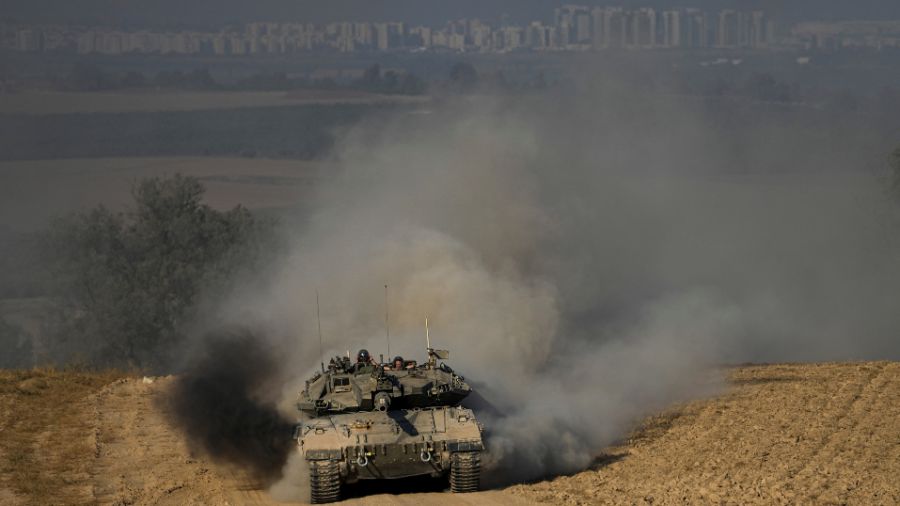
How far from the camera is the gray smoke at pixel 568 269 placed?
2452 cm

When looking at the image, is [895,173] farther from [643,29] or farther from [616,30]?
[643,29]

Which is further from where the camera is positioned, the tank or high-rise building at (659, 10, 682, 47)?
high-rise building at (659, 10, 682, 47)

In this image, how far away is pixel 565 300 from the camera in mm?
29828

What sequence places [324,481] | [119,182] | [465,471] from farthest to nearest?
[119,182], [465,471], [324,481]

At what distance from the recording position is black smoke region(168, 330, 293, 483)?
19562mm

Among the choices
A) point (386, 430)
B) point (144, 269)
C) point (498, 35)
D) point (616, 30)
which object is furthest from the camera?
point (498, 35)

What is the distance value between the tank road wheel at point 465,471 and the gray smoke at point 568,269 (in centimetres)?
66

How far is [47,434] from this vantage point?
22.8 meters

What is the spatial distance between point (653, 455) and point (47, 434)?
9.48m

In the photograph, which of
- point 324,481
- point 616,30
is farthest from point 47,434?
point 616,30

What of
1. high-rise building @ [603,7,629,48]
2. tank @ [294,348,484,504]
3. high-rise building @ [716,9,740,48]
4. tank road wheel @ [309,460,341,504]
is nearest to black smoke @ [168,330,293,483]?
tank @ [294,348,484,504]

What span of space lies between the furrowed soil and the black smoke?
1.21ft

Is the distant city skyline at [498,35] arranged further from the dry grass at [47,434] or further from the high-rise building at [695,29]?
the dry grass at [47,434]

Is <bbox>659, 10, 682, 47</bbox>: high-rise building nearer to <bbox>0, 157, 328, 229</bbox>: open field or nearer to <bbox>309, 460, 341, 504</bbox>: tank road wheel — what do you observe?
<bbox>0, 157, 328, 229</bbox>: open field
